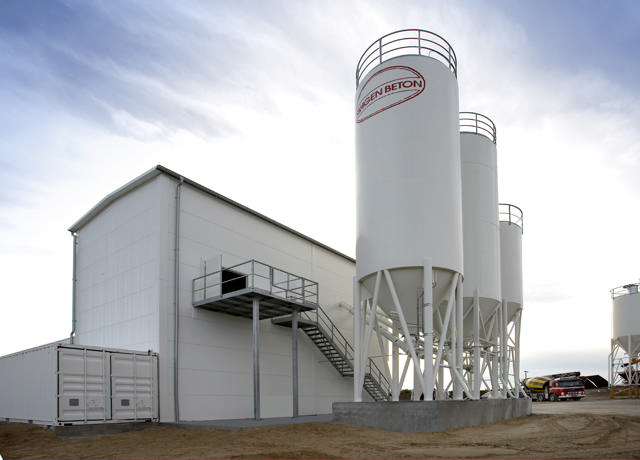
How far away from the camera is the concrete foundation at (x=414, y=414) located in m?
14.8

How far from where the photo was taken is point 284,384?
886 inches

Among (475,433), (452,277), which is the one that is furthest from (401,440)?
(452,277)

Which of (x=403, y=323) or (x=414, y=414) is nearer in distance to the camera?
(x=414, y=414)

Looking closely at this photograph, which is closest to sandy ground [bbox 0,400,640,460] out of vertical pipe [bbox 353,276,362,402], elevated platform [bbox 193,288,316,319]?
vertical pipe [bbox 353,276,362,402]

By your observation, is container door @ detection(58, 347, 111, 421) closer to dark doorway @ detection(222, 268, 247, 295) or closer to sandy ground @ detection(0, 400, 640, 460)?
sandy ground @ detection(0, 400, 640, 460)

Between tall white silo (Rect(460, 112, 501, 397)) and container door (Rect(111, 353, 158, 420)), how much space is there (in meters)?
11.3

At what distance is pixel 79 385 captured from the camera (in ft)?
49.9

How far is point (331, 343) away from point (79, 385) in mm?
11336

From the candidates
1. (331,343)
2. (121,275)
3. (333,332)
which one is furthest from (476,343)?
(121,275)

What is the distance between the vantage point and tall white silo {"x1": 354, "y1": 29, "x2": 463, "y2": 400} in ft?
54.5

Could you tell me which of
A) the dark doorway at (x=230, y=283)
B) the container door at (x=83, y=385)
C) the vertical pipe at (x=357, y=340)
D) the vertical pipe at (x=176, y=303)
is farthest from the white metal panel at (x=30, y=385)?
the vertical pipe at (x=357, y=340)

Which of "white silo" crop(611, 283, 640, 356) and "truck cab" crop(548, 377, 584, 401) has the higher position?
"white silo" crop(611, 283, 640, 356)

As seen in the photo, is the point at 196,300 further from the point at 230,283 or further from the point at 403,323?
the point at 403,323

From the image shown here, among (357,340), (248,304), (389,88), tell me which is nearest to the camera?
(389,88)
